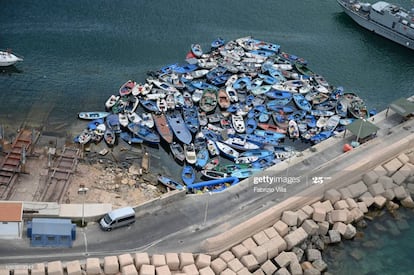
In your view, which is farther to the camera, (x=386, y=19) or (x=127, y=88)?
(x=386, y=19)

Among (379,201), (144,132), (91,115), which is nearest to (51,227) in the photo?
(144,132)

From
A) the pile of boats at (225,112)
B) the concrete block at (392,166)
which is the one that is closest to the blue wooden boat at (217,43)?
the pile of boats at (225,112)

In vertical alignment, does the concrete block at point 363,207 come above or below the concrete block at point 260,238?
above

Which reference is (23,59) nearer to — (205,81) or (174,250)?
(205,81)

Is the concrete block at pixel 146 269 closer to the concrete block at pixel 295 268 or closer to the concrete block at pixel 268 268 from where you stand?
the concrete block at pixel 268 268

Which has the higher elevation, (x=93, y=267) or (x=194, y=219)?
(x=194, y=219)

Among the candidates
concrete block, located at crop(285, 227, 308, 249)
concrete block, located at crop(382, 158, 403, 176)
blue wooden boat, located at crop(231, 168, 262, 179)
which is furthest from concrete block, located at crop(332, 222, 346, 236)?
blue wooden boat, located at crop(231, 168, 262, 179)

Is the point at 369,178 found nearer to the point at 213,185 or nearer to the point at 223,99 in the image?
the point at 213,185
